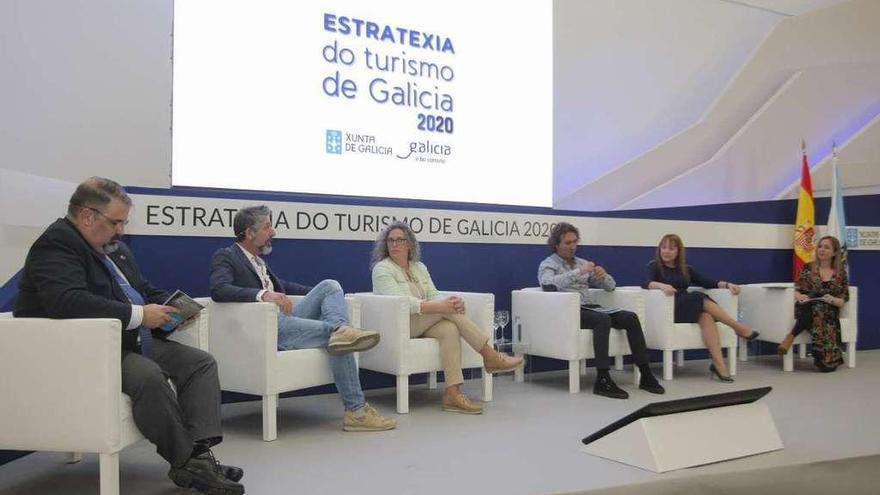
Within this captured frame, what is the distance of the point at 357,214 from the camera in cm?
443

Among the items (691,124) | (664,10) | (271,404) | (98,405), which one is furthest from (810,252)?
(98,405)

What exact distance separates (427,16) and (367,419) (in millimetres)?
3047

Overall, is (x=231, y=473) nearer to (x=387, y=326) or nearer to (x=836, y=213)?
(x=387, y=326)

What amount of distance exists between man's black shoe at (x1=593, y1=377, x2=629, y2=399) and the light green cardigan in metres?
1.10

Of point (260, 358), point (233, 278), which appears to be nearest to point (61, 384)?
point (260, 358)

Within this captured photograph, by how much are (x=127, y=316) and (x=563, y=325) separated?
2.70 meters

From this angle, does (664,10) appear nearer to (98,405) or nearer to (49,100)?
(49,100)

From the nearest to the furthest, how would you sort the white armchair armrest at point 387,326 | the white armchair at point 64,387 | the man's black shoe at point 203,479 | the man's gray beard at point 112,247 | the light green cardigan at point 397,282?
1. the white armchair at point 64,387
2. the man's black shoe at point 203,479
3. the man's gray beard at point 112,247
4. the white armchair armrest at point 387,326
5. the light green cardigan at point 397,282

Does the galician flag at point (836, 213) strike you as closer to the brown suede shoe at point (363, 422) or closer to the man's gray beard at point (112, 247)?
the brown suede shoe at point (363, 422)

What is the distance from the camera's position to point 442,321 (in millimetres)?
3783

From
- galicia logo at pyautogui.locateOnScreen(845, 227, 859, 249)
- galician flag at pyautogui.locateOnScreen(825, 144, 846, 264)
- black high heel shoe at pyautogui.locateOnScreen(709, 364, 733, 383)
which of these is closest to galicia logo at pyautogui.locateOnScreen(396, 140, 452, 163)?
black high heel shoe at pyautogui.locateOnScreen(709, 364, 733, 383)

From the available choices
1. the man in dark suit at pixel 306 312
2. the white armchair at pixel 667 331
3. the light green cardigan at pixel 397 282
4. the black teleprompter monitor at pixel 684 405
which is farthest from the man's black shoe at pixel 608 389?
the man in dark suit at pixel 306 312

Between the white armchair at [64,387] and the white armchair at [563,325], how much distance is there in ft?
9.08

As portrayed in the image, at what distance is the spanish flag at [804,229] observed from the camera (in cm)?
612
